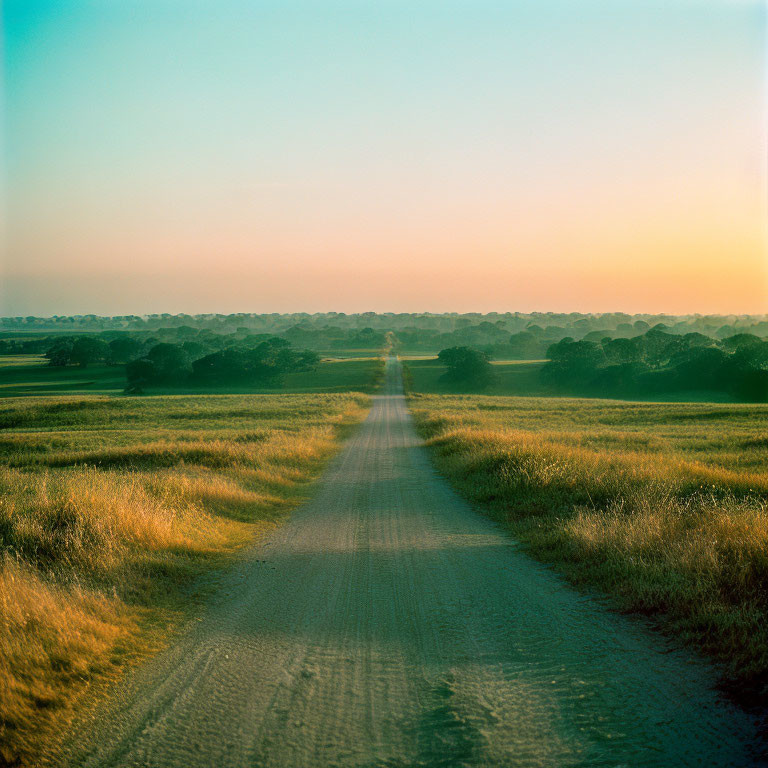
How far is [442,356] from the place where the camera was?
92.3m

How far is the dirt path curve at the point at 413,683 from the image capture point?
4086 millimetres

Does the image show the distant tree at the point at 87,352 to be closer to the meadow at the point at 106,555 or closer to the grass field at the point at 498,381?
the grass field at the point at 498,381

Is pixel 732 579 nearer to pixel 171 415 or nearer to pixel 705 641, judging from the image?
pixel 705 641

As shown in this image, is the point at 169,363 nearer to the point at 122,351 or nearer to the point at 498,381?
the point at 122,351

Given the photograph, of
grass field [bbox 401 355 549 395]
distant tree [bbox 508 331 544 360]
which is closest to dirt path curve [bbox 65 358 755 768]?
grass field [bbox 401 355 549 395]

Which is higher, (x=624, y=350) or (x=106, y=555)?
(x=624, y=350)

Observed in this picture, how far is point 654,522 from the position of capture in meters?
8.27

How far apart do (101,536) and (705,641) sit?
728 centimetres

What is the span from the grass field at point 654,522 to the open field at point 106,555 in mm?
4983

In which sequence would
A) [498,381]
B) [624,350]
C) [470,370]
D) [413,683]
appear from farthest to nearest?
[624,350]
[498,381]
[470,370]
[413,683]

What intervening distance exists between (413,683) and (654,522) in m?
4.95

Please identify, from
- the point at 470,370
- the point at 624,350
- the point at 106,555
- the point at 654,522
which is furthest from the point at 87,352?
the point at 654,522

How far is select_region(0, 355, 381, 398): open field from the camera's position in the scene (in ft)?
232

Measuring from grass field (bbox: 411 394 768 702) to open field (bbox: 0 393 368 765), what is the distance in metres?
4.98
